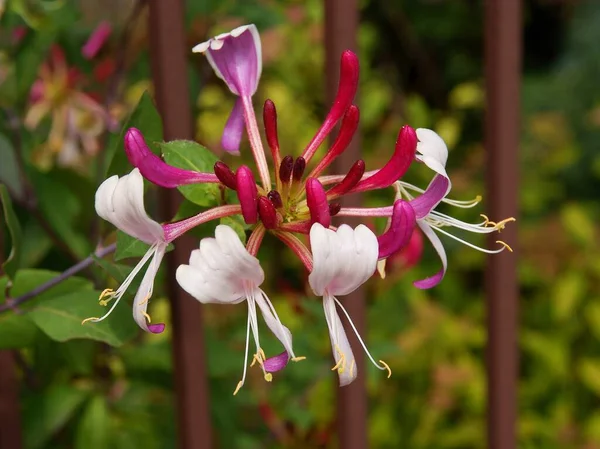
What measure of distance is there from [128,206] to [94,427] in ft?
1.37

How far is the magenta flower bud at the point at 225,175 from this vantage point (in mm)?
472

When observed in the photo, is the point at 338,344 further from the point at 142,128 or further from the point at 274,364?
the point at 142,128

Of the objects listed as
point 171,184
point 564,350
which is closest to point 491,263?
point 171,184

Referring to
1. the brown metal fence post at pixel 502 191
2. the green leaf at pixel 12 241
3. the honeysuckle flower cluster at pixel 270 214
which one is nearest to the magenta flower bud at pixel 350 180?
the honeysuckle flower cluster at pixel 270 214

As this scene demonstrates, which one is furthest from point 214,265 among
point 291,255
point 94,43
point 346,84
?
point 291,255

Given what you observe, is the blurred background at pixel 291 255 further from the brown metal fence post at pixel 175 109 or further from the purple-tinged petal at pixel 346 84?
the purple-tinged petal at pixel 346 84

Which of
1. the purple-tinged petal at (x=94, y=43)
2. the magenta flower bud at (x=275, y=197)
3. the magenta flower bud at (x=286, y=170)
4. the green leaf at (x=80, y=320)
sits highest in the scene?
the magenta flower bud at (x=286, y=170)

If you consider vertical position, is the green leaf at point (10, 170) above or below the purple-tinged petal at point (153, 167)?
below

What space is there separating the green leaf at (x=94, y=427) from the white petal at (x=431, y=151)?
18.6 inches

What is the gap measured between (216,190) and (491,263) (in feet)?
1.33

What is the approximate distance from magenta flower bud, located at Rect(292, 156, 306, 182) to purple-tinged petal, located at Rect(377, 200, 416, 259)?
0.07m

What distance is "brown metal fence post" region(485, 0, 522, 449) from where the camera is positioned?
0.78m

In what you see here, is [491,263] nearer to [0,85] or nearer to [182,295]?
[182,295]

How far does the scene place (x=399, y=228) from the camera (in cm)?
45
